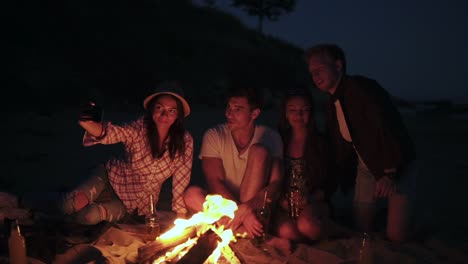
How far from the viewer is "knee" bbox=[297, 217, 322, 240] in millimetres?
3824

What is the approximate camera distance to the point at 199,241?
3.22 metres

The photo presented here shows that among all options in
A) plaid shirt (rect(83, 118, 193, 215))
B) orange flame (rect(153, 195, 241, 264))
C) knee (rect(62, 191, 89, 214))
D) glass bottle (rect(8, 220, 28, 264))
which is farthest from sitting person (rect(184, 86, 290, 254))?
glass bottle (rect(8, 220, 28, 264))

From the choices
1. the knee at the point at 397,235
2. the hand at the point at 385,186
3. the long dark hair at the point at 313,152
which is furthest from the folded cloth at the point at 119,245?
the knee at the point at 397,235

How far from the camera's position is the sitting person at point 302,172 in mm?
3986

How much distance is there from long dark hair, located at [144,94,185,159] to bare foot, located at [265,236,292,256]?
4.47 ft

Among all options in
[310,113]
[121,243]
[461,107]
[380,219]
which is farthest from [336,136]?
[461,107]

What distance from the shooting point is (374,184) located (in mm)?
4254

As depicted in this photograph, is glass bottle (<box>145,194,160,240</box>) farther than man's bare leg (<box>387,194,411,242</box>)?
No

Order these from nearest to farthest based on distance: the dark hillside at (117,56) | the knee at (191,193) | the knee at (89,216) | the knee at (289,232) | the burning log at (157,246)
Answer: the burning log at (157,246) → the knee at (89,216) → the knee at (289,232) → the knee at (191,193) → the dark hillside at (117,56)

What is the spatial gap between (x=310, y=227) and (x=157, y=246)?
156cm

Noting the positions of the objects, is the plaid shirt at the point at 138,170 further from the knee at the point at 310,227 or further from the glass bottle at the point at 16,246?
the glass bottle at the point at 16,246

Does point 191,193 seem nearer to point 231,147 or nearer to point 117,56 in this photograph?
point 231,147

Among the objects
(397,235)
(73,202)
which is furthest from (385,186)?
(73,202)

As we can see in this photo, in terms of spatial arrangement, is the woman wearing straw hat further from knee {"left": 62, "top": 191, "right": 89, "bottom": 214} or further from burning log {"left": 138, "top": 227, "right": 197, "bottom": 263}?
burning log {"left": 138, "top": 227, "right": 197, "bottom": 263}
